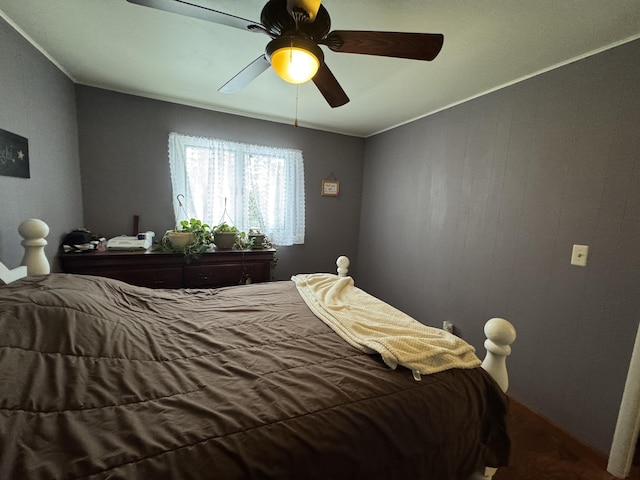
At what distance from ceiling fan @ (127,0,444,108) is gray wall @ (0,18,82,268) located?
4.23 ft

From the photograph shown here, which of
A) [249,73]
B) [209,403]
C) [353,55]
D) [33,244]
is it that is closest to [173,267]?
[33,244]

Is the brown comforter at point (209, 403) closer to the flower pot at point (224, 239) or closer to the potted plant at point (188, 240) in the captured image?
the potted plant at point (188, 240)

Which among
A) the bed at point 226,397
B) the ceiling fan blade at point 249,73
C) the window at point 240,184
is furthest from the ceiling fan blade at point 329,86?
the window at point 240,184

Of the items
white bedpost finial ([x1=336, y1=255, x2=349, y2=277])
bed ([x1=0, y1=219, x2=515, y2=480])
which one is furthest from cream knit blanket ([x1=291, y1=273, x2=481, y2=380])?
white bedpost finial ([x1=336, y1=255, x2=349, y2=277])

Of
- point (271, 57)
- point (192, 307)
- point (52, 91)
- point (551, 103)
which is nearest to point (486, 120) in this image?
point (551, 103)

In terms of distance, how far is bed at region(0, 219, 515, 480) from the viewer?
0.63 m

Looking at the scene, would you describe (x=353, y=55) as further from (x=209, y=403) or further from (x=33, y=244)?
(x=33, y=244)

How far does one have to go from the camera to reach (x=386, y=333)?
1204 mm

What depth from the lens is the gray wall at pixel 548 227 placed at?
1.48 m

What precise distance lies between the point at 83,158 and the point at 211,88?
1329mm

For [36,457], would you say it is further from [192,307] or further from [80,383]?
[192,307]

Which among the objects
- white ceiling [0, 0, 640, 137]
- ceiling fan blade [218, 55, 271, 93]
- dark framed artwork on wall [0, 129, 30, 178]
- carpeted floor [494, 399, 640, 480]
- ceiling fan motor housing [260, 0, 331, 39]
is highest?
white ceiling [0, 0, 640, 137]

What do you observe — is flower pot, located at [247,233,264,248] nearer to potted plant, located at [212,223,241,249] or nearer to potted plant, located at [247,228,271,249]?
potted plant, located at [247,228,271,249]

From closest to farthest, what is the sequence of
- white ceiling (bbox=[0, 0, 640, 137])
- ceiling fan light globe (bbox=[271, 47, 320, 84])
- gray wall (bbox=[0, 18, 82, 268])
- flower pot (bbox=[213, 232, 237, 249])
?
1. ceiling fan light globe (bbox=[271, 47, 320, 84])
2. white ceiling (bbox=[0, 0, 640, 137])
3. gray wall (bbox=[0, 18, 82, 268])
4. flower pot (bbox=[213, 232, 237, 249])
